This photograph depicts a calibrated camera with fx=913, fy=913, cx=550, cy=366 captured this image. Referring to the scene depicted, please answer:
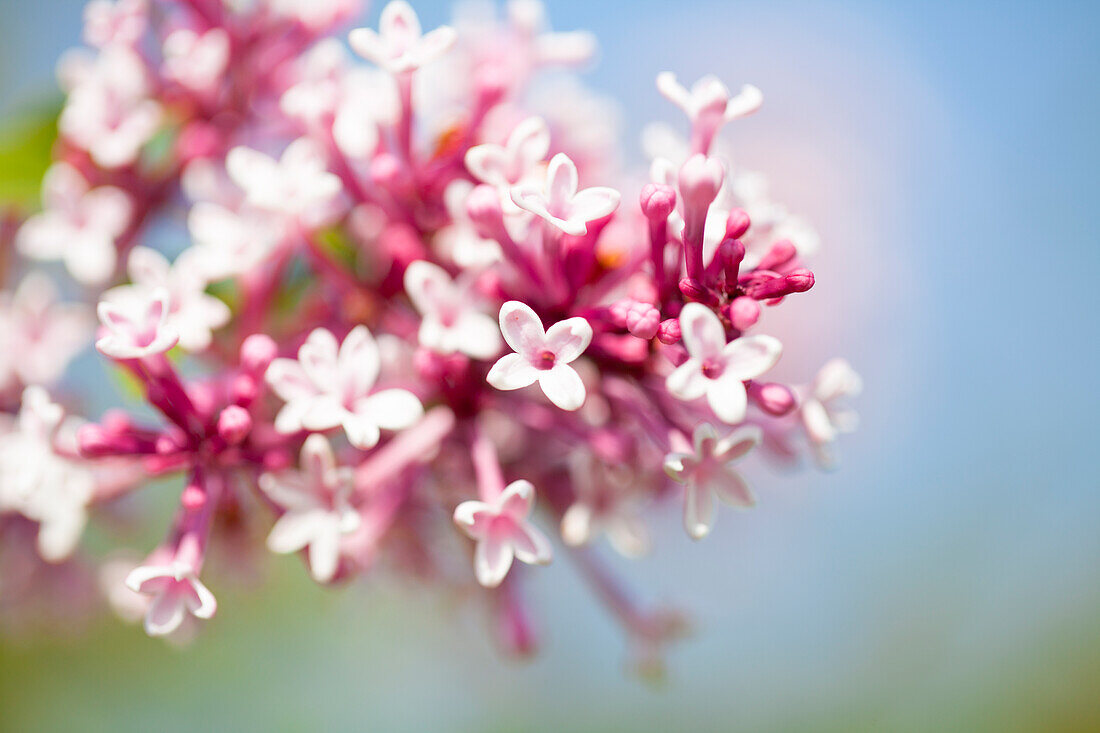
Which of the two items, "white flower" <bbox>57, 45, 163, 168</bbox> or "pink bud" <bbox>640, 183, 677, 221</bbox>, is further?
"white flower" <bbox>57, 45, 163, 168</bbox>

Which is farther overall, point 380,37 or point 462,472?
point 462,472

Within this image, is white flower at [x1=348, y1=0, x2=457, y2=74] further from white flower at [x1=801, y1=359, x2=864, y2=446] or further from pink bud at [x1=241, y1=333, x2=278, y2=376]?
white flower at [x1=801, y1=359, x2=864, y2=446]

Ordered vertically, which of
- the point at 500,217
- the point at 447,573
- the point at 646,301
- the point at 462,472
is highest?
the point at 500,217

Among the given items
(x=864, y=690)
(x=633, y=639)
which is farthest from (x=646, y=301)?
(x=864, y=690)

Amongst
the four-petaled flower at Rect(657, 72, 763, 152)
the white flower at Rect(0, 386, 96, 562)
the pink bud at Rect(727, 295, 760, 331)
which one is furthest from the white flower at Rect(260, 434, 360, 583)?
the four-petaled flower at Rect(657, 72, 763, 152)

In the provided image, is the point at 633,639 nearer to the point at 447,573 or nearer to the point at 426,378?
the point at 447,573

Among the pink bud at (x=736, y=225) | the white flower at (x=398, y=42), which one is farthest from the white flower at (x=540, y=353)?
the white flower at (x=398, y=42)
